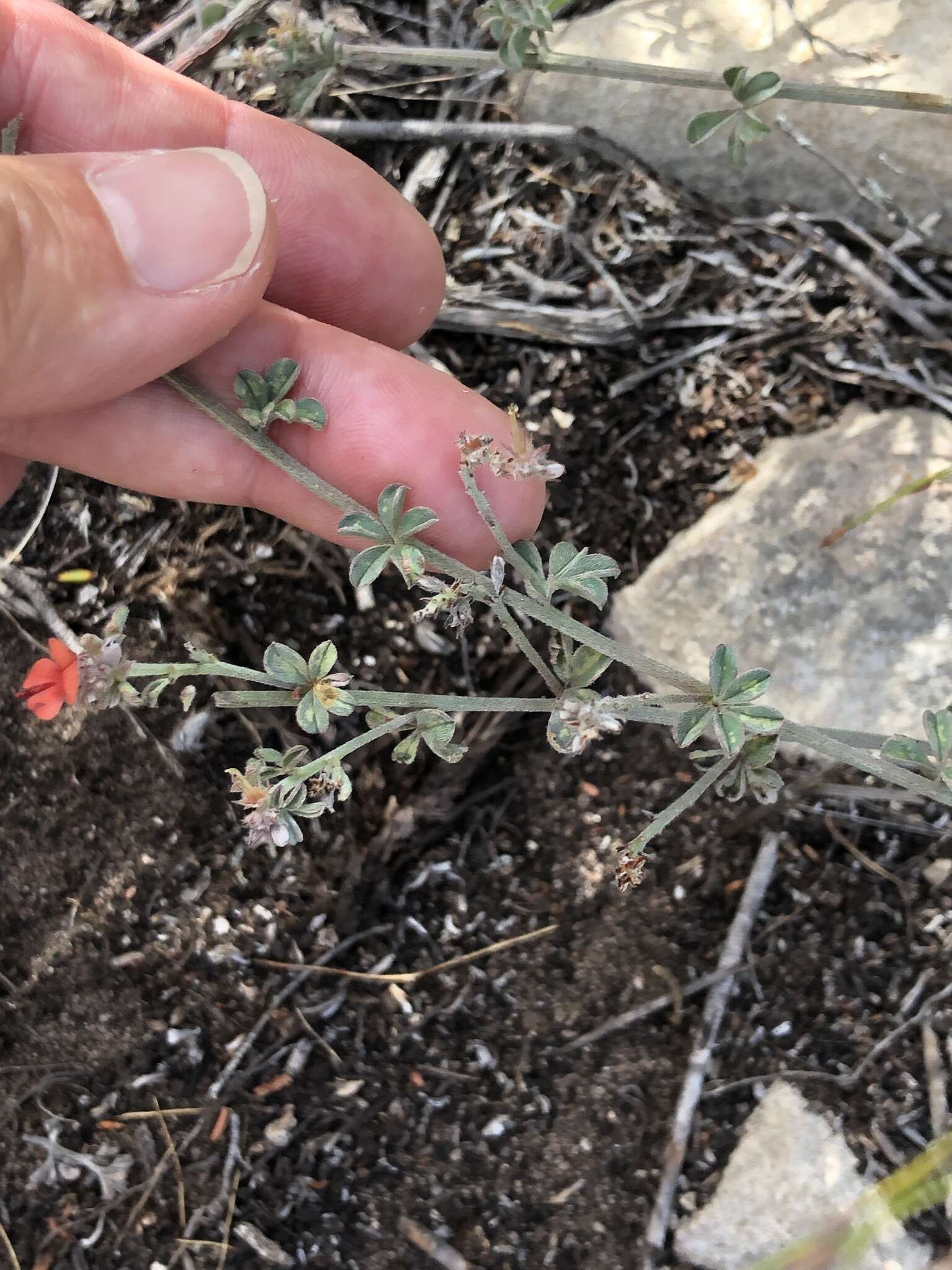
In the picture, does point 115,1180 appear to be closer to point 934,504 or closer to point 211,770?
point 211,770

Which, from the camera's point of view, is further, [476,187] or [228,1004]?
[476,187]

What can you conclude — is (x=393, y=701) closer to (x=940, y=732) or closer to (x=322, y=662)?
(x=322, y=662)

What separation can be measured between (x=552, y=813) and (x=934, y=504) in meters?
1.03

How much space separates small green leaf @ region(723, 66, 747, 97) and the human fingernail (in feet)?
2.92

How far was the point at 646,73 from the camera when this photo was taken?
2.00 meters

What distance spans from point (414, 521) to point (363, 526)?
0.07 metres

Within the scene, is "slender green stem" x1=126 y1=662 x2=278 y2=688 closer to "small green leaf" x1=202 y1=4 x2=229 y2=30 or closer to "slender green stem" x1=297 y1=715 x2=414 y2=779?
"slender green stem" x1=297 y1=715 x2=414 y2=779

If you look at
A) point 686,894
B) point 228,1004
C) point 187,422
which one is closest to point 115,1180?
point 228,1004

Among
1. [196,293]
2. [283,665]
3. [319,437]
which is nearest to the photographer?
[283,665]

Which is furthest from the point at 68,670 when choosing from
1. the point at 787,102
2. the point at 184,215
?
the point at 787,102

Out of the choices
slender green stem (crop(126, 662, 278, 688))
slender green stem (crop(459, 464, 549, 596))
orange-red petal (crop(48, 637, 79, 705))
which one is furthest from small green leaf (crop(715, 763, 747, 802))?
orange-red petal (crop(48, 637, 79, 705))

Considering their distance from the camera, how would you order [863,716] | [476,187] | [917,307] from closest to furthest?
[863,716] < [917,307] < [476,187]

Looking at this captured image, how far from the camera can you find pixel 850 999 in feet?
6.79

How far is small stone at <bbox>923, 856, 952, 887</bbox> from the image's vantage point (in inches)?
83.1
